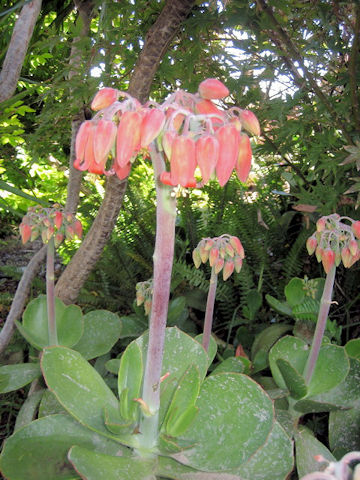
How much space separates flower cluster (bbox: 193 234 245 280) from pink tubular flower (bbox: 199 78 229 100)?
27.1 inches

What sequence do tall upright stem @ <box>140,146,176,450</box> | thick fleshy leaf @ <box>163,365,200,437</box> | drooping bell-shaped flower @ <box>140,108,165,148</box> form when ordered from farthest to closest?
thick fleshy leaf @ <box>163,365,200,437</box> < tall upright stem @ <box>140,146,176,450</box> < drooping bell-shaped flower @ <box>140,108,165,148</box>

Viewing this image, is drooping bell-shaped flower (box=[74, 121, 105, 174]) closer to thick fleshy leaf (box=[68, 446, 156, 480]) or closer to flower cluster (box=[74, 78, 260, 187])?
flower cluster (box=[74, 78, 260, 187])

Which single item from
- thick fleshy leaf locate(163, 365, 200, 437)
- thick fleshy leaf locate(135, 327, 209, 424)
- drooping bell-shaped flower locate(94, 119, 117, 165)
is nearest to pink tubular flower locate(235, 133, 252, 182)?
drooping bell-shaped flower locate(94, 119, 117, 165)

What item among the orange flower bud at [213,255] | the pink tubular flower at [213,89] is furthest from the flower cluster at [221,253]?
the pink tubular flower at [213,89]

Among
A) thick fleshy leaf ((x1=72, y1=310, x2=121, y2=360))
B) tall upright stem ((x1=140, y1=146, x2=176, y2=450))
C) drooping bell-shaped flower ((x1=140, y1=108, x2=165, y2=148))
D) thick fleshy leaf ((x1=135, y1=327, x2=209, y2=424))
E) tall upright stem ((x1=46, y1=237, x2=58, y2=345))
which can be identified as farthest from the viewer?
thick fleshy leaf ((x1=72, y1=310, x2=121, y2=360))

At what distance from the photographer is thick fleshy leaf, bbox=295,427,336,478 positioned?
4.03ft

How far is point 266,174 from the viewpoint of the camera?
10.0ft

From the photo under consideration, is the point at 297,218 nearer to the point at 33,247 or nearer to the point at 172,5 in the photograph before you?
the point at 172,5

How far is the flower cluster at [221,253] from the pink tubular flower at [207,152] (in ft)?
2.35

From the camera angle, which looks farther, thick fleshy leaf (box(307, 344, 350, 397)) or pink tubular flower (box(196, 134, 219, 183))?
thick fleshy leaf (box(307, 344, 350, 397))

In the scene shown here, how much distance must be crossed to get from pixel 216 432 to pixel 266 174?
2228 mm

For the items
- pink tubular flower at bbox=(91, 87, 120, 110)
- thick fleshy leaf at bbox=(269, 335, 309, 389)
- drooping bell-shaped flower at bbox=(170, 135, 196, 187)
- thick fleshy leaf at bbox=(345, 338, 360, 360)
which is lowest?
thick fleshy leaf at bbox=(269, 335, 309, 389)

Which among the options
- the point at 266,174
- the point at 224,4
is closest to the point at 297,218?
the point at 266,174

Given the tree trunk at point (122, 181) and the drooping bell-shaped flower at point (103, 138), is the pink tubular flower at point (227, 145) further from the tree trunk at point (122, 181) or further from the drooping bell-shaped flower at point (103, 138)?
the tree trunk at point (122, 181)
